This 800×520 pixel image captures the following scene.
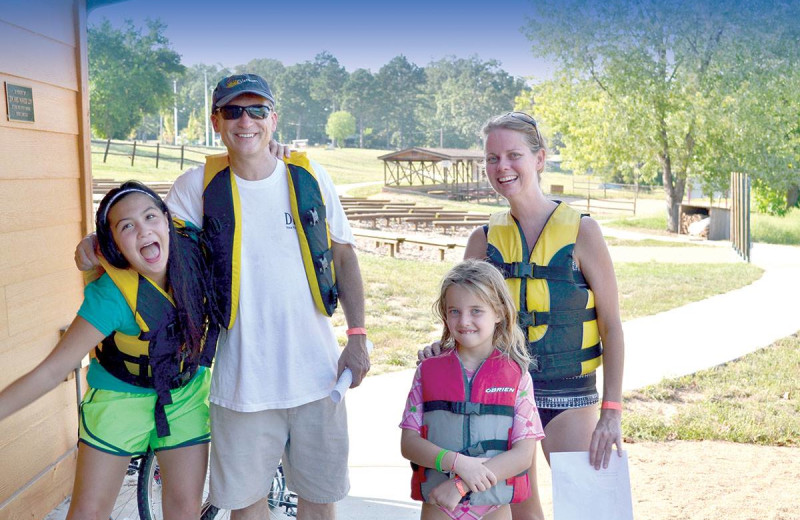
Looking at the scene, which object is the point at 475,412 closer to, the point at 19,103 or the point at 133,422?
the point at 133,422

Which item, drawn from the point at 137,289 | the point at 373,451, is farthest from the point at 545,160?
the point at 373,451

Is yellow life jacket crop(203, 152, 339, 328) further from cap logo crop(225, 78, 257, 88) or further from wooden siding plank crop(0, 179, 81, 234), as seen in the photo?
wooden siding plank crop(0, 179, 81, 234)

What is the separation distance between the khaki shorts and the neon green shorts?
114mm

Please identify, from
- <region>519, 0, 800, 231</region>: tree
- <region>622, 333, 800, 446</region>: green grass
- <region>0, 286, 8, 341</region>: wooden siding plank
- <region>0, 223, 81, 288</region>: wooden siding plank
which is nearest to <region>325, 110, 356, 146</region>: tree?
<region>519, 0, 800, 231</region>: tree

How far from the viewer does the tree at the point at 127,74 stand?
48062mm

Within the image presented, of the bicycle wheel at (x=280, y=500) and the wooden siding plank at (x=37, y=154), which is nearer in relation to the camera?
the wooden siding plank at (x=37, y=154)

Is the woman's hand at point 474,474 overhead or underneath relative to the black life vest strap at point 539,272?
underneath

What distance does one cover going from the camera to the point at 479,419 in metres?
2.31

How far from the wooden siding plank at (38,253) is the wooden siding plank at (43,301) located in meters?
0.02

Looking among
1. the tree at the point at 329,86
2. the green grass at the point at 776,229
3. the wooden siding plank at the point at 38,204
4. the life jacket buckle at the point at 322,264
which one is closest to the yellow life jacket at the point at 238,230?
the life jacket buckle at the point at 322,264

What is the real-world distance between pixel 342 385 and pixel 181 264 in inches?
24.3

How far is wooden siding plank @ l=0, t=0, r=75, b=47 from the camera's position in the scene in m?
3.26

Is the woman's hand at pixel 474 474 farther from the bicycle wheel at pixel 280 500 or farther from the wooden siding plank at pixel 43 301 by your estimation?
the wooden siding plank at pixel 43 301

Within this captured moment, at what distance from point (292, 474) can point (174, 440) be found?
18.5 inches
